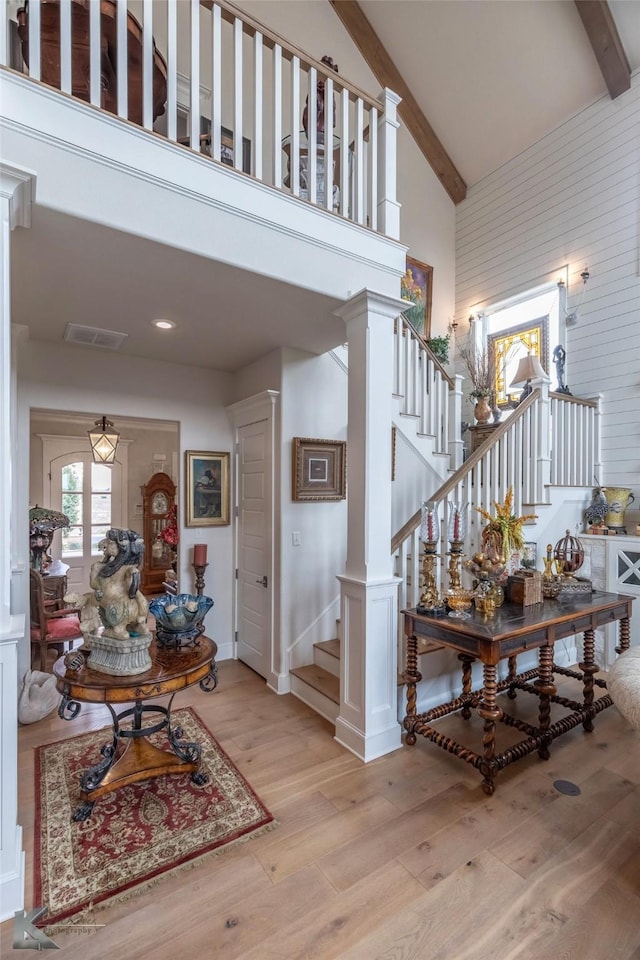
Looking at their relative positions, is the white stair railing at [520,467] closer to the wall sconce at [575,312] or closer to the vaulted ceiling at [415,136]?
the wall sconce at [575,312]

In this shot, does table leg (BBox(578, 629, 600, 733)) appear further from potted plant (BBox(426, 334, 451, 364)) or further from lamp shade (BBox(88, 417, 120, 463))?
lamp shade (BBox(88, 417, 120, 463))

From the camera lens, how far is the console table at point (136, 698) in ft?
6.58

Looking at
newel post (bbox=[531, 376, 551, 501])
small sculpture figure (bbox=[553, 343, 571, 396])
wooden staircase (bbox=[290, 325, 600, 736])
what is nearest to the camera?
wooden staircase (bbox=[290, 325, 600, 736])

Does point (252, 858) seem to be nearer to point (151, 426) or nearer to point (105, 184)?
point (105, 184)

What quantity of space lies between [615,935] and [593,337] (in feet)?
15.8

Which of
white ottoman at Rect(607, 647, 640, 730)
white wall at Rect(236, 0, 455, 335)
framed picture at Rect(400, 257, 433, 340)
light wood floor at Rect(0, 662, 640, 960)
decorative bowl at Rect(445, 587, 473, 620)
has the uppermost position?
white wall at Rect(236, 0, 455, 335)

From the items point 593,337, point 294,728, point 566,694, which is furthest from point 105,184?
point 593,337

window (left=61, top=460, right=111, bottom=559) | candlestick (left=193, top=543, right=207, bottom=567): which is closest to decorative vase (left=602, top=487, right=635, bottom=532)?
candlestick (left=193, top=543, right=207, bottom=567)

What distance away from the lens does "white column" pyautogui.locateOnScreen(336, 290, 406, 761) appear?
2686 millimetres

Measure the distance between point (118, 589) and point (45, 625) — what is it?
6.76 ft

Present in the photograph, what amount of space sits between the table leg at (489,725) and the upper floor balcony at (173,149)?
2264 millimetres

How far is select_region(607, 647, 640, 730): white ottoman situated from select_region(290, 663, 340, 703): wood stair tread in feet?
5.36

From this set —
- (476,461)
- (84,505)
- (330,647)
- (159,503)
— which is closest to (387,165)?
(476,461)

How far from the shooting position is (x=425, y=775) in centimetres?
252
